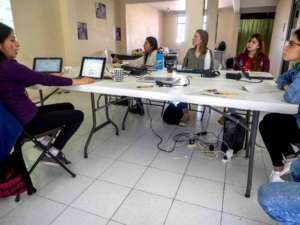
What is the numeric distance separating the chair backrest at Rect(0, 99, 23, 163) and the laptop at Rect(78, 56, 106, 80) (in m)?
0.82

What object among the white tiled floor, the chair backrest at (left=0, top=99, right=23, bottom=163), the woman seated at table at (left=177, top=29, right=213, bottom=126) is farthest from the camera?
the woman seated at table at (left=177, top=29, right=213, bottom=126)

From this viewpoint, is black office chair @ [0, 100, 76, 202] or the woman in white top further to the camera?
the woman in white top

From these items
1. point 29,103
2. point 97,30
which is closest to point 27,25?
point 97,30

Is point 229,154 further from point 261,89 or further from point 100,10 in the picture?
point 100,10

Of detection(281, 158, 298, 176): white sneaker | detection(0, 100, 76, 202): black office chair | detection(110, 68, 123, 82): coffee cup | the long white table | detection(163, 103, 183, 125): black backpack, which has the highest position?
detection(110, 68, 123, 82): coffee cup

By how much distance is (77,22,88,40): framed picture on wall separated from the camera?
4998 mm

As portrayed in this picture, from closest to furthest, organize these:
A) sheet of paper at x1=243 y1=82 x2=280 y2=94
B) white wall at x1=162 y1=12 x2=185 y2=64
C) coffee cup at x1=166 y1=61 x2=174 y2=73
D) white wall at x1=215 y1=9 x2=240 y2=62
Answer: sheet of paper at x1=243 y1=82 x2=280 y2=94 → coffee cup at x1=166 y1=61 x2=174 y2=73 → white wall at x1=215 y1=9 x2=240 y2=62 → white wall at x1=162 y1=12 x2=185 y2=64

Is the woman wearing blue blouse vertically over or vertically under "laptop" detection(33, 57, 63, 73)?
under

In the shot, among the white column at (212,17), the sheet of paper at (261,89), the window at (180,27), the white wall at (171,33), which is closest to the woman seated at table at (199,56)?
the sheet of paper at (261,89)

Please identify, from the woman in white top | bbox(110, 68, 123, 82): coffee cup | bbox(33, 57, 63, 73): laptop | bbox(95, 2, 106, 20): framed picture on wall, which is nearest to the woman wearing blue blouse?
bbox(110, 68, 123, 82): coffee cup

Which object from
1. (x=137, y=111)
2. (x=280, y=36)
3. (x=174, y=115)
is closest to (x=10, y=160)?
(x=174, y=115)

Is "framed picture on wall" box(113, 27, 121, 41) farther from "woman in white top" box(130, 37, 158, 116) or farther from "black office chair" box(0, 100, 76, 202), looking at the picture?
"black office chair" box(0, 100, 76, 202)

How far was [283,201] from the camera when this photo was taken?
756 millimetres

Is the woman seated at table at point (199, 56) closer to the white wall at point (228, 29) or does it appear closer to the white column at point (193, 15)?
the white column at point (193, 15)
